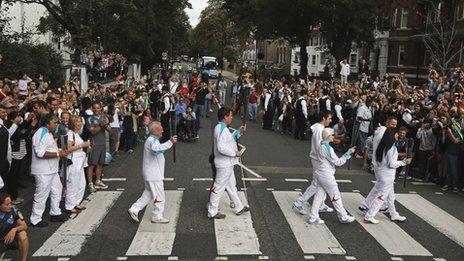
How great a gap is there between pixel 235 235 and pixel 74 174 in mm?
3092

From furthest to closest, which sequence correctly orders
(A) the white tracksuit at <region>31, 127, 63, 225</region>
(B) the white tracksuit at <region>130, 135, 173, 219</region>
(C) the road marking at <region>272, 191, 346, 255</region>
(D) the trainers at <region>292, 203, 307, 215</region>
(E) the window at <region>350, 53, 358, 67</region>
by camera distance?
(E) the window at <region>350, 53, 358, 67</region> → (D) the trainers at <region>292, 203, 307, 215</region> → (B) the white tracksuit at <region>130, 135, 173, 219</region> → (A) the white tracksuit at <region>31, 127, 63, 225</region> → (C) the road marking at <region>272, 191, 346, 255</region>

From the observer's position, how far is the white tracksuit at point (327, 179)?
29.7 ft

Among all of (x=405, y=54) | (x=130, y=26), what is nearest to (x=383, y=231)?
(x=130, y=26)

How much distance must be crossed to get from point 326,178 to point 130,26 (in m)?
28.4

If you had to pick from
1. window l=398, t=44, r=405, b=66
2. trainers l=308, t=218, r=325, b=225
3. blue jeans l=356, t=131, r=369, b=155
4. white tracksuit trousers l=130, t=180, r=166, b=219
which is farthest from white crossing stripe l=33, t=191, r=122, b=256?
window l=398, t=44, r=405, b=66

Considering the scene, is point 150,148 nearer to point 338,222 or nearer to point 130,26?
point 338,222

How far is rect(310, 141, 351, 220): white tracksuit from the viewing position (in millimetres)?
9047

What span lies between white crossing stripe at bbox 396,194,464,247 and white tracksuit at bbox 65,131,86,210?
20.9 feet

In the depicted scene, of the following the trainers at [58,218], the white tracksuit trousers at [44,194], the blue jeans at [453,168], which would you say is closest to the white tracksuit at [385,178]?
the blue jeans at [453,168]

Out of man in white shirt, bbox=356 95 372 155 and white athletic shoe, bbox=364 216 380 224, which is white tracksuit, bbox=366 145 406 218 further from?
man in white shirt, bbox=356 95 372 155

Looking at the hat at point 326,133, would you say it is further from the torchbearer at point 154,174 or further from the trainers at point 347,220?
the torchbearer at point 154,174

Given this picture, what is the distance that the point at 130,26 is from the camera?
3512cm

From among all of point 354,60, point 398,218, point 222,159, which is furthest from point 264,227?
point 354,60

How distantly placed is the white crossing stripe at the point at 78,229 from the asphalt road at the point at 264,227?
16mm
